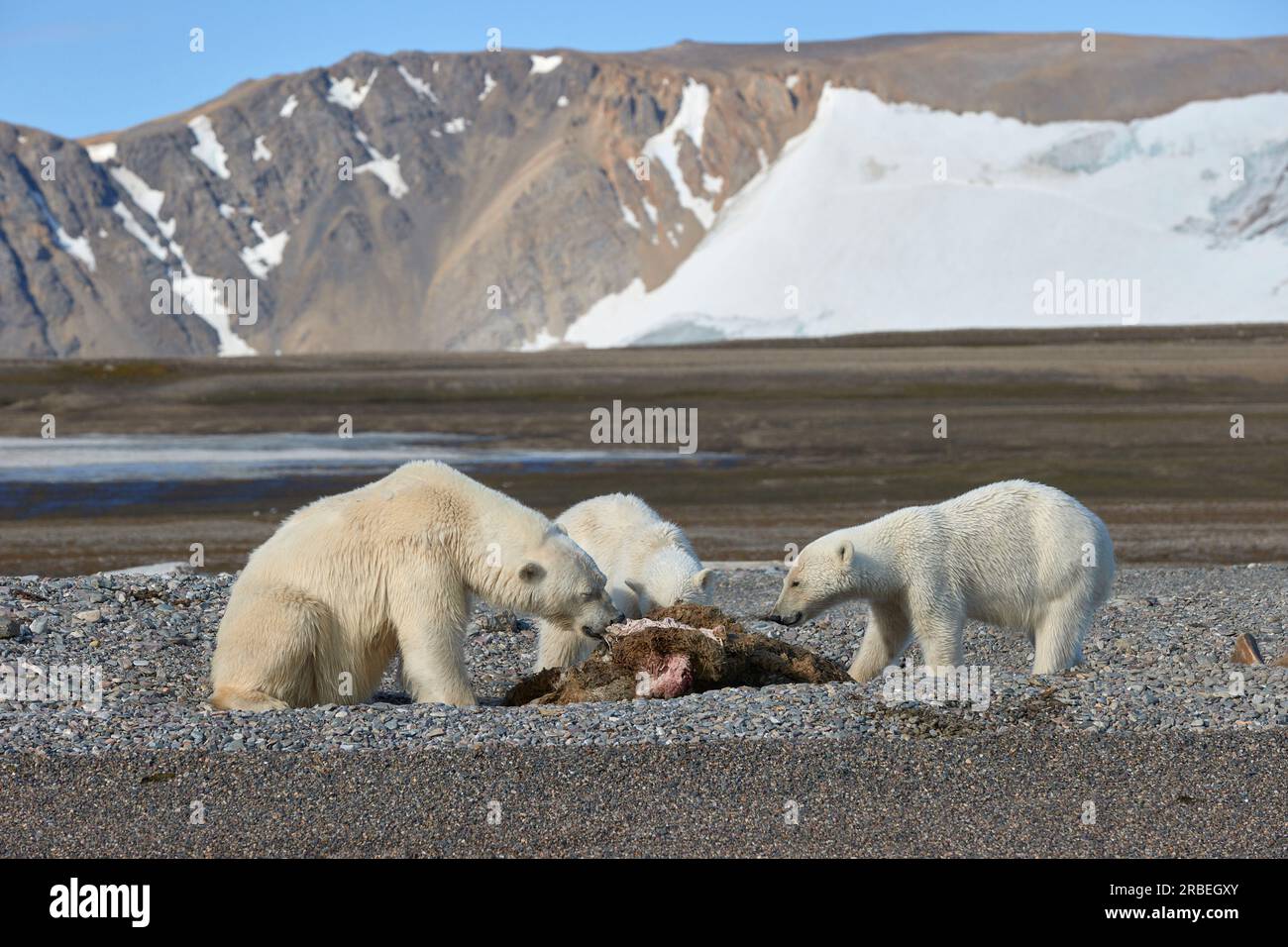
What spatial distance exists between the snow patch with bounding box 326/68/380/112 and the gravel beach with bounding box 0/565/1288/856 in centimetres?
16288

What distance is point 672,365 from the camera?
5997cm

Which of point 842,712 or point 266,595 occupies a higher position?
point 266,595

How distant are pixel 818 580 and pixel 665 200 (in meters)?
106

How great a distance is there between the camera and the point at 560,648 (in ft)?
33.3

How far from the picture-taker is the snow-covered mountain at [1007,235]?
76.6 metres

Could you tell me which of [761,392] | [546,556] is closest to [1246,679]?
[546,556]

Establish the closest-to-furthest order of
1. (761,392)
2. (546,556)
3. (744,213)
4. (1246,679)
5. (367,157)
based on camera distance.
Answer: (546,556)
(1246,679)
(761,392)
(744,213)
(367,157)

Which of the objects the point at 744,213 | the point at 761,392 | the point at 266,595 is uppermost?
the point at 744,213

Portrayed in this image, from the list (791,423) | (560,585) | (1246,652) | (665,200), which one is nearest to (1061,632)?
(1246,652)

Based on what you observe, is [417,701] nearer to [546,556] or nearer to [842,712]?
[546,556]

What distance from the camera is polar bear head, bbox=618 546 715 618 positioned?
1062cm

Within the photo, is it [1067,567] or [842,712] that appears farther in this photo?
[1067,567]

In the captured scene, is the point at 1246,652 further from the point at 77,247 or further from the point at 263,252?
the point at 263,252
